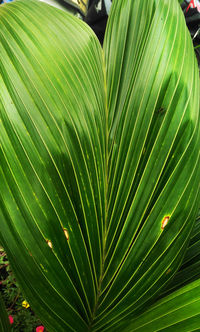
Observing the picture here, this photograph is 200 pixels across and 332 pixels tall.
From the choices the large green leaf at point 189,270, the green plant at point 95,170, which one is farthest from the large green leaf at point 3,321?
the large green leaf at point 189,270

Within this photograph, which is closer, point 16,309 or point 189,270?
point 189,270

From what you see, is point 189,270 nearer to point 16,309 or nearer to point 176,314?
point 176,314

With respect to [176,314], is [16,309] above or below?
below

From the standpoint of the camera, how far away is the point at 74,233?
0.87ft

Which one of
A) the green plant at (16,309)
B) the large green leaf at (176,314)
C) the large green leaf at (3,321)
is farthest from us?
the green plant at (16,309)

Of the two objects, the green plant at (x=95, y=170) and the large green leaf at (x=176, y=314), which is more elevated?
the green plant at (x=95, y=170)

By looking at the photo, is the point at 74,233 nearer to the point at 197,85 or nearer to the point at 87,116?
the point at 87,116

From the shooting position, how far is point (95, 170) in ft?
0.98

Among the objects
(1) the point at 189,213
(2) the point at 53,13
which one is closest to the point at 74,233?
(1) the point at 189,213

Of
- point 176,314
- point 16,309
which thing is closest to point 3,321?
point 176,314

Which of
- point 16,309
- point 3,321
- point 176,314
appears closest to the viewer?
point 176,314

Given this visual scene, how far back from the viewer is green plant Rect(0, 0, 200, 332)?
24cm

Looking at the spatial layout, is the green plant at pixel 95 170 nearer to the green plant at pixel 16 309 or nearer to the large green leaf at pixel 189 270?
the large green leaf at pixel 189 270

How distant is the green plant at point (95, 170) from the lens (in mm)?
237
